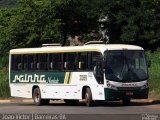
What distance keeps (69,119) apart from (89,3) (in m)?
32.6

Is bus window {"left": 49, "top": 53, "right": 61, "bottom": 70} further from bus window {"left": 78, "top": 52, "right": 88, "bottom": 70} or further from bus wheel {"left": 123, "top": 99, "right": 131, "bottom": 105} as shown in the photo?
bus wheel {"left": 123, "top": 99, "right": 131, "bottom": 105}

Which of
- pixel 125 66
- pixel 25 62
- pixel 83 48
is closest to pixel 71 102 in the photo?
pixel 25 62

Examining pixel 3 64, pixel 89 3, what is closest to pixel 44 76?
pixel 89 3

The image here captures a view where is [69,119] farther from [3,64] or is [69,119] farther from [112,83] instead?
[3,64]

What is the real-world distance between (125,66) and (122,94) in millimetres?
1323

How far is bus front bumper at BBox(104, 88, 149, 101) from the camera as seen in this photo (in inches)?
1134

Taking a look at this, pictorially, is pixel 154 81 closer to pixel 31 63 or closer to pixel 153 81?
pixel 153 81

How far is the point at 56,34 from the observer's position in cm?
5209

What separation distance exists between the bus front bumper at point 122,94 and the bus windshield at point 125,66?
497 millimetres

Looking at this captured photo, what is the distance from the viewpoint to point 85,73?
30.0m

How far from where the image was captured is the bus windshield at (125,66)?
2914cm

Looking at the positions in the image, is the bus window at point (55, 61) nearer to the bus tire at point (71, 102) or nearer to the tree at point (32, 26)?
the bus tire at point (71, 102)

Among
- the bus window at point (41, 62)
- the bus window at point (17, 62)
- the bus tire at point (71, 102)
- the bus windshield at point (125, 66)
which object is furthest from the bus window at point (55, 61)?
the bus windshield at point (125, 66)

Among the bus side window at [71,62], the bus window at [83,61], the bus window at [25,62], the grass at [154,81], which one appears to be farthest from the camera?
the grass at [154,81]
